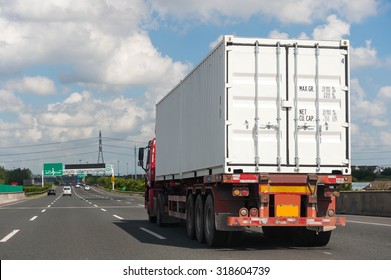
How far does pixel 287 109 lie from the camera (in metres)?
12.0

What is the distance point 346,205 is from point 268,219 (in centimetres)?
1749

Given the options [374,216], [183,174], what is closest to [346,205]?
[374,216]

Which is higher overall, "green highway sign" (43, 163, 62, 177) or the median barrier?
"green highway sign" (43, 163, 62, 177)

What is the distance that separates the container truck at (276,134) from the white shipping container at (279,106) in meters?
0.02

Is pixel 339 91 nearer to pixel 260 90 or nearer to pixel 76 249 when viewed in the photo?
pixel 260 90

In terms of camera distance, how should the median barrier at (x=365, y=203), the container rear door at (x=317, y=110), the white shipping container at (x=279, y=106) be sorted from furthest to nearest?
the median barrier at (x=365, y=203) < the container rear door at (x=317, y=110) < the white shipping container at (x=279, y=106)

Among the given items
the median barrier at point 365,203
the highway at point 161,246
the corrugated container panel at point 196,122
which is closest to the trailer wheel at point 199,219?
the highway at point 161,246

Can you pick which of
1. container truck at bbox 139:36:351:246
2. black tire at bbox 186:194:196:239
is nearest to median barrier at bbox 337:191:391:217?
black tire at bbox 186:194:196:239

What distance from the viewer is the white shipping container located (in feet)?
38.8

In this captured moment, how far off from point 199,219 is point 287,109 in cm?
340

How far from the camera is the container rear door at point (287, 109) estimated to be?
11844 millimetres

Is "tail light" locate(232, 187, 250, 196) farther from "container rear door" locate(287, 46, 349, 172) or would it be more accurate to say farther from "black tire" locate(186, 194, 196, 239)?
"black tire" locate(186, 194, 196, 239)

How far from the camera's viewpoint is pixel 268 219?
462 inches

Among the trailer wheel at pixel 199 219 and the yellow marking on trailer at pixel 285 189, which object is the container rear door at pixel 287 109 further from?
the trailer wheel at pixel 199 219
